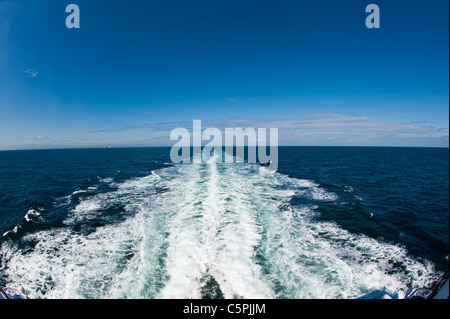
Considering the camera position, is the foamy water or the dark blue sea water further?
the dark blue sea water

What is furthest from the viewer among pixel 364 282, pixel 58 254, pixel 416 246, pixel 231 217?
pixel 231 217

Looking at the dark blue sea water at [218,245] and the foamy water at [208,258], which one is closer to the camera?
the foamy water at [208,258]

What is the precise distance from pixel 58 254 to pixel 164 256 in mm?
4954

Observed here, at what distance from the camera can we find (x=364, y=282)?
22.1ft

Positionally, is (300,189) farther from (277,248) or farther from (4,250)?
(4,250)

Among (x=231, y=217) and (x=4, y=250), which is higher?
(x=231, y=217)

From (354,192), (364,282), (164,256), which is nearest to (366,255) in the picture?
(364,282)

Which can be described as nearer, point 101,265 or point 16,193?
point 101,265

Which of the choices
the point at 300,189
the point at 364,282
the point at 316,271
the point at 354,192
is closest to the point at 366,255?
the point at 364,282

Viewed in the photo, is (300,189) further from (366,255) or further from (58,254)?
(58,254)

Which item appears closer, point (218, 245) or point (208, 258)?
point (208, 258)

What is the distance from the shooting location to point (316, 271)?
23.5 ft
